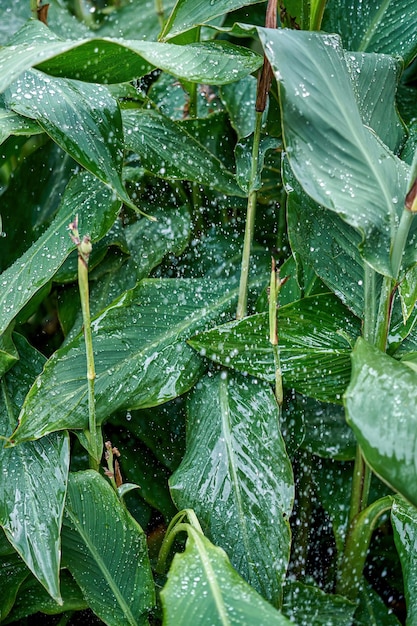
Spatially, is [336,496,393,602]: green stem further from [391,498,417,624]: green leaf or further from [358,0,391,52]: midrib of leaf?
[358,0,391,52]: midrib of leaf

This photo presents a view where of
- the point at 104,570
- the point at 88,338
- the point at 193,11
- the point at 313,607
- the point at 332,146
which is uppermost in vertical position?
the point at 193,11

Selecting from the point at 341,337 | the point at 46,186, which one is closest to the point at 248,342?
the point at 341,337

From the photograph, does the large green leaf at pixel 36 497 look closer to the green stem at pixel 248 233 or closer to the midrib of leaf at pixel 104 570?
the midrib of leaf at pixel 104 570

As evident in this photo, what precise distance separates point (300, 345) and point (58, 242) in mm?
331

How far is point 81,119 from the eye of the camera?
881mm

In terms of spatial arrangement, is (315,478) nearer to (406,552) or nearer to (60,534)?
(406,552)

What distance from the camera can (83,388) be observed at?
866mm

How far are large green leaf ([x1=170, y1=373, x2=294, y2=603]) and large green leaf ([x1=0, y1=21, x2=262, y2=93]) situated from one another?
38cm

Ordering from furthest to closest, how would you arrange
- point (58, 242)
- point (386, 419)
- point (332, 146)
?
point (58, 242) → point (332, 146) → point (386, 419)

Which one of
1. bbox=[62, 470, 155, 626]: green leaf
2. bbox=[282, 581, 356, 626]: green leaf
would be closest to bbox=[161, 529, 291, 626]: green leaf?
bbox=[62, 470, 155, 626]: green leaf

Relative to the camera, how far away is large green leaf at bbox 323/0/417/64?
1075mm

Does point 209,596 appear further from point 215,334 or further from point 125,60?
point 125,60

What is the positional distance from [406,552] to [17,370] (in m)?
0.52

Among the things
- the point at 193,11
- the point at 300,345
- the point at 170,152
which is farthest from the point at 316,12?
the point at 300,345
